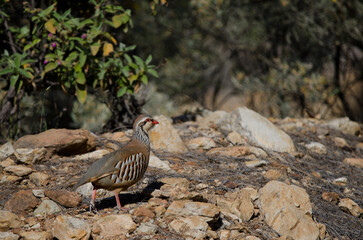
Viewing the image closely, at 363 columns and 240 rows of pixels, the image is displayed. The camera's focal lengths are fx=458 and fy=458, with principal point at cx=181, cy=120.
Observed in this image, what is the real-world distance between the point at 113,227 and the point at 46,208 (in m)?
0.77

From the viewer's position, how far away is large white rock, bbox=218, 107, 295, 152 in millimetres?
6164

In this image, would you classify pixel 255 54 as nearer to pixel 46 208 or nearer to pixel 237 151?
pixel 237 151

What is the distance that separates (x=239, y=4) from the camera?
11.6 m

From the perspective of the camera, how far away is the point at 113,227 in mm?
3666

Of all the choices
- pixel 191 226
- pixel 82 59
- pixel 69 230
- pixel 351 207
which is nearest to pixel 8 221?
pixel 69 230

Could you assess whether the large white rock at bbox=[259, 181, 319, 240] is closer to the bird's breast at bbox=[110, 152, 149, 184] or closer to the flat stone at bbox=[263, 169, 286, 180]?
the flat stone at bbox=[263, 169, 286, 180]

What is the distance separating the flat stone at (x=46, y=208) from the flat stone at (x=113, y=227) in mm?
543

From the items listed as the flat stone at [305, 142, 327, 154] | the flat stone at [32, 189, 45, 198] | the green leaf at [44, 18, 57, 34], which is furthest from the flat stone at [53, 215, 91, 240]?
the flat stone at [305, 142, 327, 154]

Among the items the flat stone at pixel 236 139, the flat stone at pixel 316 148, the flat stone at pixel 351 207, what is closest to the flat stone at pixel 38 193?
the flat stone at pixel 236 139

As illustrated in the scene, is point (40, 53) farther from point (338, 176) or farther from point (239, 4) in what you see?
point (239, 4)

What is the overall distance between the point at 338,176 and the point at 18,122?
4409mm

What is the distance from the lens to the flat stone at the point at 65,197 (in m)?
4.16

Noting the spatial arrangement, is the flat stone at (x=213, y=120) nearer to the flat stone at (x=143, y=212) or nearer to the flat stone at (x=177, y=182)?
the flat stone at (x=177, y=182)

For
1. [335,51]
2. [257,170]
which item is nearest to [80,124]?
[257,170]
